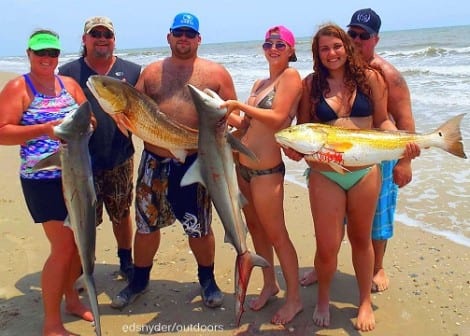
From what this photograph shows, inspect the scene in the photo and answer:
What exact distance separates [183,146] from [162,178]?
0.64 m

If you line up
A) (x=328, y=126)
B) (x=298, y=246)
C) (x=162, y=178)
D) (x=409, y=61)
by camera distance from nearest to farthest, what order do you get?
1. (x=328, y=126)
2. (x=162, y=178)
3. (x=298, y=246)
4. (x=409, y=61)

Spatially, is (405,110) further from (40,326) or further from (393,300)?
(40,326)

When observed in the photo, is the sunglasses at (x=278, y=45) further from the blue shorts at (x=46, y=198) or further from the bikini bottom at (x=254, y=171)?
the blue shorts at (x=46, y=198)

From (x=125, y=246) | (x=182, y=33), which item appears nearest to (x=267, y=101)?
(x=182, y=33)

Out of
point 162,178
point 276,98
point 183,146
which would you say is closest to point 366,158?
point 276,98

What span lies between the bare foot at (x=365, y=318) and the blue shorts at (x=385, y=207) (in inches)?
30.9

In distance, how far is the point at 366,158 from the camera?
11.5 ft

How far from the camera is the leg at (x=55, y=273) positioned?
3850 millimetres

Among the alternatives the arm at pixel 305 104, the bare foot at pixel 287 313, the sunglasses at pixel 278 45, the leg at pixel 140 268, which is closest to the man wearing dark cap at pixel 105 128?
the leg at pixel 140 268

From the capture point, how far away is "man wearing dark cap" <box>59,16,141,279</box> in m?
4.54

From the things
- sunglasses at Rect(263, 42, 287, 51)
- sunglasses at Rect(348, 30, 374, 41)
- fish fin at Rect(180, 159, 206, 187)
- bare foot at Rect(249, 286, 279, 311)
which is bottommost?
bare foot at Rect(249, 286, 279, 311)

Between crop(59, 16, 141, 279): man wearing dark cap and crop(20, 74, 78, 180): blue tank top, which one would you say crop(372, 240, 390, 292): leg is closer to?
crop(59, 16, 141, 279): man wearing dark cap

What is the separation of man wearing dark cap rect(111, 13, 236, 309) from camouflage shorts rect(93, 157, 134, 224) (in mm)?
363

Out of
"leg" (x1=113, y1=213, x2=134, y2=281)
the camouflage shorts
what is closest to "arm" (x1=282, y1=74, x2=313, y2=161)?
the camouflage shorts
